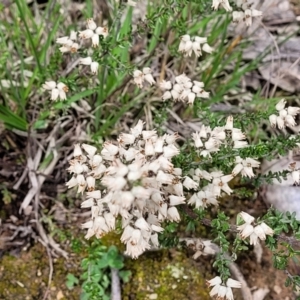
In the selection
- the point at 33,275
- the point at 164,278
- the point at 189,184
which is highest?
the point at 189,184

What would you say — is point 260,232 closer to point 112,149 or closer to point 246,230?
point 246,230

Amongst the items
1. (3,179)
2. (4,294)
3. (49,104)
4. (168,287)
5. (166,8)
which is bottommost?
(168,287)

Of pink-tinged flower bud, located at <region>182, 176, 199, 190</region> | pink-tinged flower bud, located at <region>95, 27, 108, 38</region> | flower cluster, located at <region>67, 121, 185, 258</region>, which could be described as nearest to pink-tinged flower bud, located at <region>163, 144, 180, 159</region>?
flower cluster, located at <region>67, 121, 185, 258</region>

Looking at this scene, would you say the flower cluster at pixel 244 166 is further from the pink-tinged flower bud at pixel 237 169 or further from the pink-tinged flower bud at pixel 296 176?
the pink-tinged flower bud at pixel 296 176

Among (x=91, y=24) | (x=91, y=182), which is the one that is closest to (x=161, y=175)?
(x=91, y=182)

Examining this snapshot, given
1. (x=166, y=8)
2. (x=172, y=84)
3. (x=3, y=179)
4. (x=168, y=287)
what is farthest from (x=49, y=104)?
(x=168, y=287)

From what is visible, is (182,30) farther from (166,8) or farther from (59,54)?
(59,54)

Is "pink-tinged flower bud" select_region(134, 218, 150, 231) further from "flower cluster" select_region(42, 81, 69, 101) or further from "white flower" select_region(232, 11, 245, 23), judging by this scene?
"white flower" select_region(232, 11, 245, 23)
